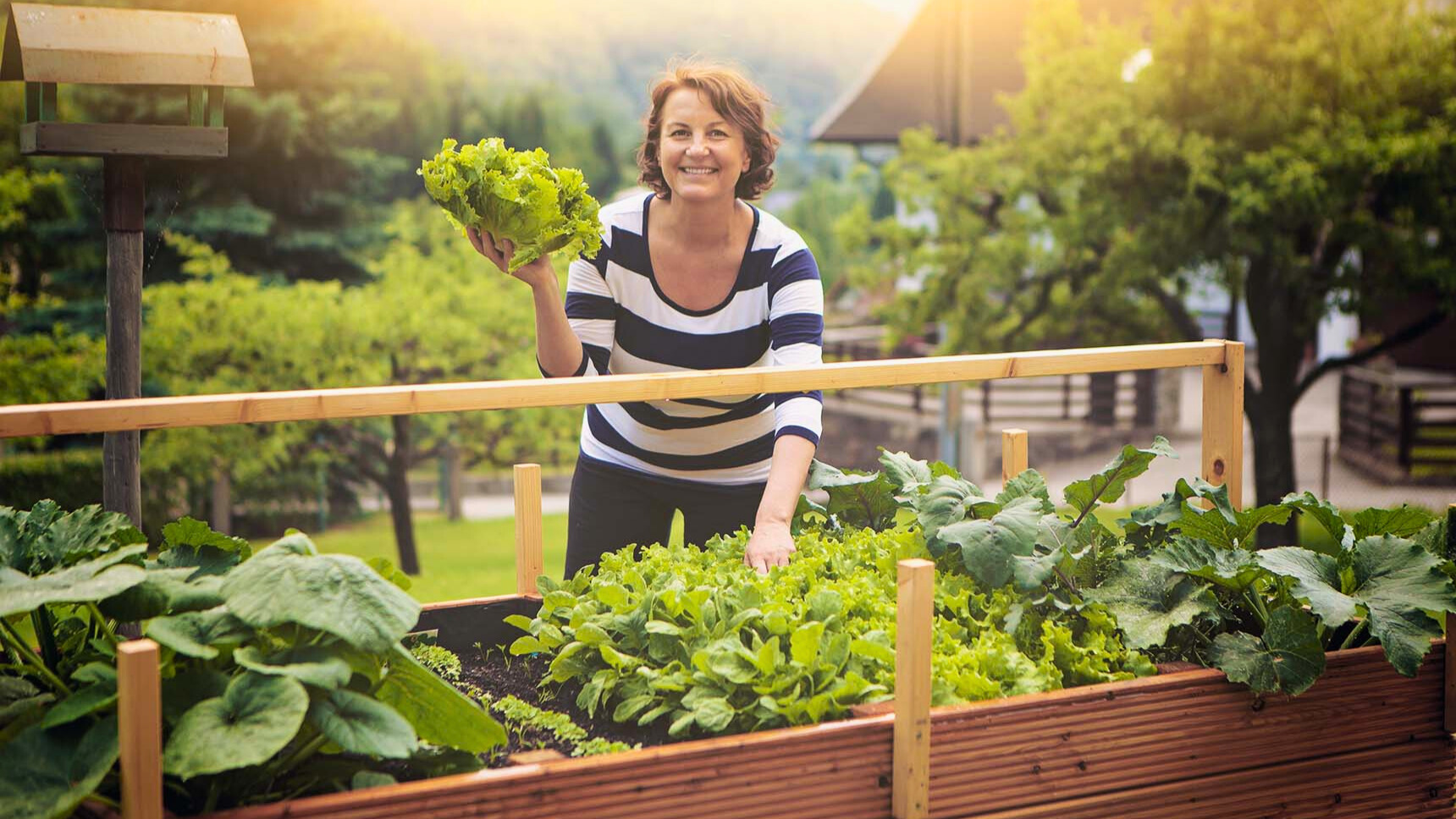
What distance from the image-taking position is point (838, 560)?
9.73 feet

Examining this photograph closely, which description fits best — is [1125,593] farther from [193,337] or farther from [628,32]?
[628,32]

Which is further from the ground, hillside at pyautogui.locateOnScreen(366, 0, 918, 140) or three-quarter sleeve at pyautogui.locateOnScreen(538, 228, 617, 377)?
hillside at pyautogui.locateOnScreen(366, 0, 918, 140)

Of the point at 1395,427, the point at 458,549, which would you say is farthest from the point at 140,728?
the point at 1395,427

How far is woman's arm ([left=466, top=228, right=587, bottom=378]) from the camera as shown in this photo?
9.16 feet

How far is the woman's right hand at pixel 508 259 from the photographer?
2779mm

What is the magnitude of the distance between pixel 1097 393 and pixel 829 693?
1580 centimetres

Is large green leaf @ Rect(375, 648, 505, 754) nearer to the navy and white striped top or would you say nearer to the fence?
the navy and white striped top

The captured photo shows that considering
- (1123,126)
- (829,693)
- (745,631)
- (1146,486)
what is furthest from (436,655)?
(1146,486)

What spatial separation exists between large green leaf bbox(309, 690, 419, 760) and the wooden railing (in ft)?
1.39

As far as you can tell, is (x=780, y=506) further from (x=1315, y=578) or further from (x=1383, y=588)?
(x=1383, y=588)

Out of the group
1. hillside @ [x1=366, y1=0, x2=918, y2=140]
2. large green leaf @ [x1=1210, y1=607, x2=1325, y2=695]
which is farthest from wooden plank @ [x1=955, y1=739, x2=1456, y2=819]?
hillside @ [x1=366, y1=0, x2=918, y2=140]

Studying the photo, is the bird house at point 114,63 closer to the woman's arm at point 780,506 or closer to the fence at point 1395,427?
the woman's arm at point 780,506

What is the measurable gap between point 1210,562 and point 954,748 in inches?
29.8

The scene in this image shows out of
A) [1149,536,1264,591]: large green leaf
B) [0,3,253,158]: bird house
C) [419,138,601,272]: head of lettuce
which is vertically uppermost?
[0,3,253,158]: bird house
